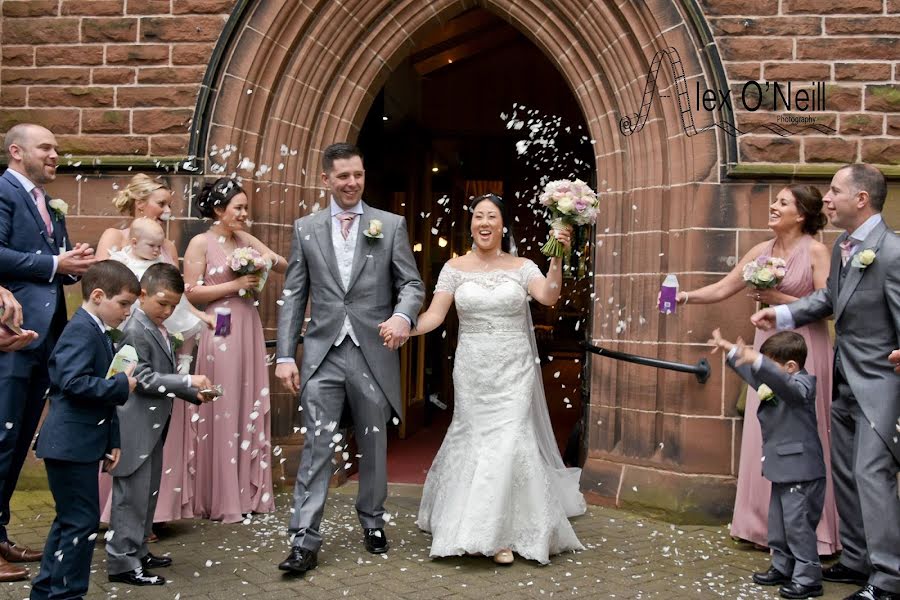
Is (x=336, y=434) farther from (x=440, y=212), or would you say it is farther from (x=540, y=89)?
(x=540, y=89)

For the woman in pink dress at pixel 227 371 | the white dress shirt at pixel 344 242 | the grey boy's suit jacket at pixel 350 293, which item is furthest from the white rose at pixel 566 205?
the woman in pink dress at pixel 227 371

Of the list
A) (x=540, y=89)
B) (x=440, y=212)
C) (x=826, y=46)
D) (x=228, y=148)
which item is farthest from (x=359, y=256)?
(x=540, y=89)

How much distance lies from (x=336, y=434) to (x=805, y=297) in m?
2.75

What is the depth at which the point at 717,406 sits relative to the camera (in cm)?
680

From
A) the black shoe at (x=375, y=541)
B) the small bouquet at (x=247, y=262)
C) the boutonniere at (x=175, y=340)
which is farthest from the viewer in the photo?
the small bouquet at (x=247, y=262)

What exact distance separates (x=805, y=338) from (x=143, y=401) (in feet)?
12.3

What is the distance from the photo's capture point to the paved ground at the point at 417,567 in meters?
4.90

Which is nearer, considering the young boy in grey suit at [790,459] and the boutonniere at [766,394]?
the young boy in grey suit at [790,459]

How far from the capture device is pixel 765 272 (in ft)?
18.5

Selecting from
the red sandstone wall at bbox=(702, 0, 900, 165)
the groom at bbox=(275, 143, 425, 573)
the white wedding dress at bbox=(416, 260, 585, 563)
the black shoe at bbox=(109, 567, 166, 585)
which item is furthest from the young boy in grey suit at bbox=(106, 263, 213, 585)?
the red sandstone wall at bbox=(702, 0, 900, 165)

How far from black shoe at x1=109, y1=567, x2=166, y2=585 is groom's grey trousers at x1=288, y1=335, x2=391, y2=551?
0.72 m

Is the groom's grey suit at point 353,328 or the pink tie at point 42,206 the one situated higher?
the pink tie at point 42,206

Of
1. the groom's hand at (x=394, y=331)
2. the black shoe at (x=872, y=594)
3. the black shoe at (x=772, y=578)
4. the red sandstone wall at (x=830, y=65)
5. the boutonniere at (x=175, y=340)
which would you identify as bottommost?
the black shoe at (x=772, y=578)

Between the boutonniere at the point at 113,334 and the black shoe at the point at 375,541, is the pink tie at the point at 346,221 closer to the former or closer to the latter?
the boutonniere at the point at 113,334
